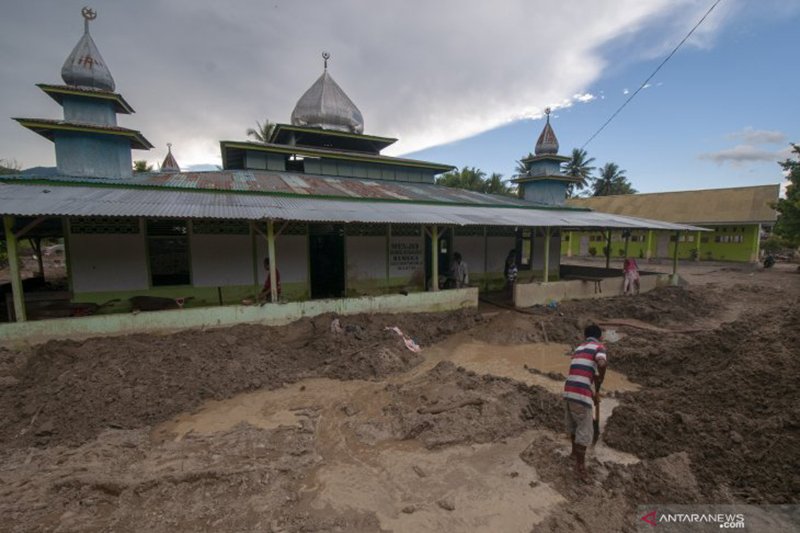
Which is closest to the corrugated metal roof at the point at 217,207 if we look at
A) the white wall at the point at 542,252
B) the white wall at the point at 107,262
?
the white wall at the point at 107,262

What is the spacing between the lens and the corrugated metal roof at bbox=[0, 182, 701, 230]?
23.1 ft

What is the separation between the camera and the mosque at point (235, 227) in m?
8.11

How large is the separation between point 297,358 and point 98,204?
520cm

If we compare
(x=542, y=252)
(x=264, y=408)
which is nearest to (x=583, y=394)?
(x=264, y=408)

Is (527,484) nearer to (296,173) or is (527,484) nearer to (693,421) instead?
(693,421)

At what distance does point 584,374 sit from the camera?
3.86 m

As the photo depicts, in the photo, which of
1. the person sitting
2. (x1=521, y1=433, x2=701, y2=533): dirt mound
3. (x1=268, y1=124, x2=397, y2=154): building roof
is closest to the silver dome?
(x1=268, y1=124, x2=397, y2=154): building roof

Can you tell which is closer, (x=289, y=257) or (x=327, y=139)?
(x=289, y=257)

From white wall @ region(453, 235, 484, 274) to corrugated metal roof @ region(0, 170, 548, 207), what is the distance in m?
1.51

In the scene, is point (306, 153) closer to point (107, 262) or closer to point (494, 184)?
point (107, 262)

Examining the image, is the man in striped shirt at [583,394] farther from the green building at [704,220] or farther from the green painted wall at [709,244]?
the green painted wall at [709,244]

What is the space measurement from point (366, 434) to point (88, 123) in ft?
39.8

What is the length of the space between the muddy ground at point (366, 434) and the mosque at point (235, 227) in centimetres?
191

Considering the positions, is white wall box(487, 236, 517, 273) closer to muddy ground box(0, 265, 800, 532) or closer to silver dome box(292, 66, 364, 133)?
muddy ground box(0, 265, 800, 532)
